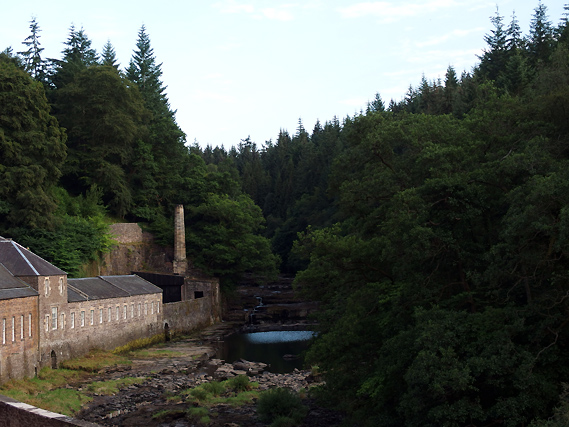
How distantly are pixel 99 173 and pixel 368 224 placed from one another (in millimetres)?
39043

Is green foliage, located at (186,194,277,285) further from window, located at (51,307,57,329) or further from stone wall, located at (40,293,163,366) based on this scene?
window, located at (51,307,57,329)

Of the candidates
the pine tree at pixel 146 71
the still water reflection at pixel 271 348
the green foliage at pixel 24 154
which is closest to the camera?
the still water reflection at pixel 271 348

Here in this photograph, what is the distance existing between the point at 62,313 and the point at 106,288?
759 centimetres

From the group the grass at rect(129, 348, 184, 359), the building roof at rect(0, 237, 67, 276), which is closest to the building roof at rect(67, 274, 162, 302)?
the building roof at rect(0, 237, 67, 276)

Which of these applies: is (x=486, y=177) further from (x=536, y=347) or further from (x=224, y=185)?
(x=224, y=185)

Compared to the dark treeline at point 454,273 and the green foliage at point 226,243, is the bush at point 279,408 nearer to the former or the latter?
the dark treeline at point 454,273

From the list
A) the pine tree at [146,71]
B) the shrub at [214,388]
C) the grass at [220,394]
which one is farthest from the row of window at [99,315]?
the pine tree at [146,71]

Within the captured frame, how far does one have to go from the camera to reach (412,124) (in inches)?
1115

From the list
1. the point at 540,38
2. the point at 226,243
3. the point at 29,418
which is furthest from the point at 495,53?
the point at 29,418

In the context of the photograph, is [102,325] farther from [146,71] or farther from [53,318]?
[146,71]

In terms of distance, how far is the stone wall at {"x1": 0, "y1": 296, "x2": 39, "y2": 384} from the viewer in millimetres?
28312

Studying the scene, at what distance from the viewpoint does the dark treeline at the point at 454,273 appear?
16203mm

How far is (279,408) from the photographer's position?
24984 mm

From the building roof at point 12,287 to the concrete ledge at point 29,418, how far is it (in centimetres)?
1793
